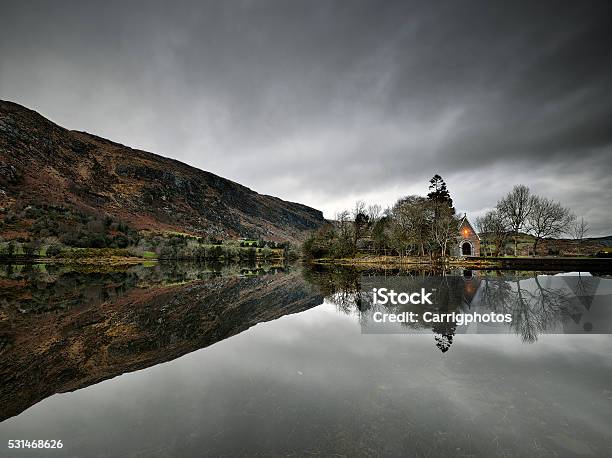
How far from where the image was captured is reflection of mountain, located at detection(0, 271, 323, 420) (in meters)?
7.55

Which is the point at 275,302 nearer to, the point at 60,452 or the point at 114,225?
the point at 60,452

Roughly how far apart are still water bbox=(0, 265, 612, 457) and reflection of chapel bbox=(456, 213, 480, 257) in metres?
62.5

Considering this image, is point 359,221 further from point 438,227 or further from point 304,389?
point 304,389

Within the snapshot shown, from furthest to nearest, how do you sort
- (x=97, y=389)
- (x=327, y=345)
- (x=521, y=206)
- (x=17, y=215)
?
(x=17, y=215) → (x=521, y=206) → (x=327, y=345) → (x=97, y=389)

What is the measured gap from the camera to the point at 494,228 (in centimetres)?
6738

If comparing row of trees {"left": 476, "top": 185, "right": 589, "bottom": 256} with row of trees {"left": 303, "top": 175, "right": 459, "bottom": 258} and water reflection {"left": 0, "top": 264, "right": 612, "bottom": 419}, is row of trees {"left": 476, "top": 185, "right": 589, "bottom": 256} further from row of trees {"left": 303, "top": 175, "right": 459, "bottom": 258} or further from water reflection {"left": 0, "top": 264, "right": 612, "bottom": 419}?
water reflection {"left": 0, "top": 264, "right": 612, "bottom": 419}

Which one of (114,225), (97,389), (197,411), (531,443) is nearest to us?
(531,443)

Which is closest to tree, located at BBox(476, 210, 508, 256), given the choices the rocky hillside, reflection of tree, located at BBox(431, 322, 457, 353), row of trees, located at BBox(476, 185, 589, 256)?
row of trees, located at BBox(476, 185, 589, 256)

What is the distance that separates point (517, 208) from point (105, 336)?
238ft

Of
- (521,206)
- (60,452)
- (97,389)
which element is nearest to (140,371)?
(97,389)

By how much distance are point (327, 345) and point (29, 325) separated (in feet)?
41.3

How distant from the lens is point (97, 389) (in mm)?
7043

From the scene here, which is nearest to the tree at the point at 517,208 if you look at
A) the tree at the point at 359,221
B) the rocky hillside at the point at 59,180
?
the tree at the point at 359,221

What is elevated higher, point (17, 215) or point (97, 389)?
point (17, 215)
